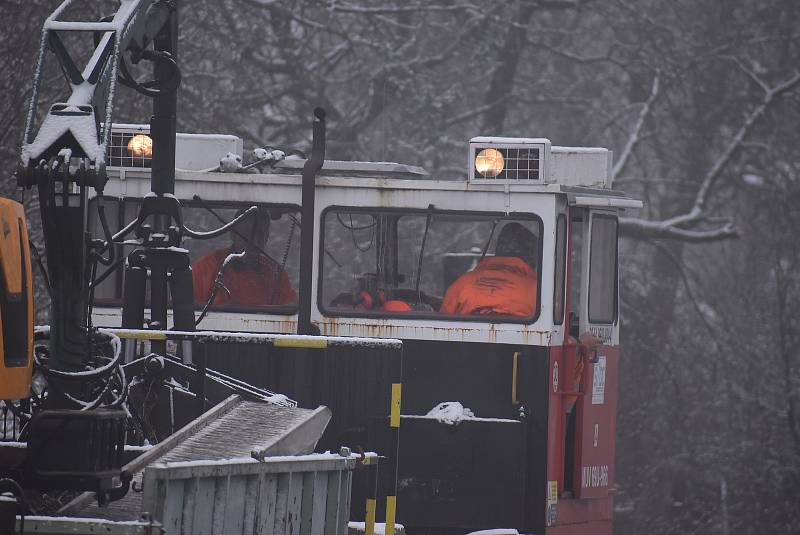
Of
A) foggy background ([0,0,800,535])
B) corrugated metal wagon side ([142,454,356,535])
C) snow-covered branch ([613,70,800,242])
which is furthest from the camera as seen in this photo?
snow-covered branch ([613,70,800,242])

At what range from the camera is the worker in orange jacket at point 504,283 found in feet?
29.9

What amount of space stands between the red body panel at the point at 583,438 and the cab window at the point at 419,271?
1.58 ft

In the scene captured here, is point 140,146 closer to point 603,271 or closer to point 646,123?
point 603,271

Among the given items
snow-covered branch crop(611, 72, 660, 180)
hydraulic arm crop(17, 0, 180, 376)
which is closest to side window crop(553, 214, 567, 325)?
hydraulic arm crop(17, 0, 180, 376)

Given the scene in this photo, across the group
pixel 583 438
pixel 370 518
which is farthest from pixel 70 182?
pixel 583 438

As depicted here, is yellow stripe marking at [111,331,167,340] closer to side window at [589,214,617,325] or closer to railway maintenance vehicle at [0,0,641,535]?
railway maintenance vehicle at [0,0,641,535]

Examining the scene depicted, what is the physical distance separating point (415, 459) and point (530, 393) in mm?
761

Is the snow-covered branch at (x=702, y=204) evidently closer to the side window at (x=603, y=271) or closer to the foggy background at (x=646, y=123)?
the foggy background at (x=646, y=123)

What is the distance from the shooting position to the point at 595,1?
2019cm

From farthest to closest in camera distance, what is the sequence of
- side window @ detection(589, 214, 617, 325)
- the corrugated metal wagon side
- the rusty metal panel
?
side window @ detection(589, 214, 617, 325), the corrugated metal wagon side, the rusty metal panel

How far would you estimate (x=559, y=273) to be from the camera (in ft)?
29.8

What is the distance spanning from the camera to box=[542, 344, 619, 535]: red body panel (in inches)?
355

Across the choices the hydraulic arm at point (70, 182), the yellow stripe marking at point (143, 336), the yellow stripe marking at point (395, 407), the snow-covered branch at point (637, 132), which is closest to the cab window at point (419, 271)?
the yellow stripe marking at point (395, 407)

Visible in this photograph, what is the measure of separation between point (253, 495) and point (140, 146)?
3.80 meters
